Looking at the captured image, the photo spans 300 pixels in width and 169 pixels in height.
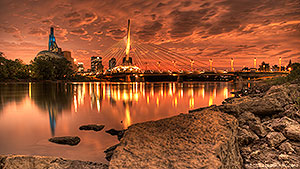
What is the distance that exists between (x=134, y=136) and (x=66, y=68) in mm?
98631

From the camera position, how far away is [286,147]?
380 centimetres

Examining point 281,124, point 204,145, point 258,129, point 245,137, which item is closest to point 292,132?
point 281,124

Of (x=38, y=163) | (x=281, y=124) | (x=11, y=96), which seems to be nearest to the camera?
(x=38, y=163)

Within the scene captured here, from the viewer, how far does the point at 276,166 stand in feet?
11.3

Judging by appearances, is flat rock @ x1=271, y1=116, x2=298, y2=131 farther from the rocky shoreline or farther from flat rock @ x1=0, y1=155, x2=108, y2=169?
flat rock @ x1=0, y1=155, x2=108, y2=169

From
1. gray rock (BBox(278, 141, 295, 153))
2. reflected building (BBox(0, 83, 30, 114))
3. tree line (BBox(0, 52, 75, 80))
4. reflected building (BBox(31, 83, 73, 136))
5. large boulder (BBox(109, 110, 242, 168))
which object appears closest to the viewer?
large boulder (BBox(109, 110, 242, 168))

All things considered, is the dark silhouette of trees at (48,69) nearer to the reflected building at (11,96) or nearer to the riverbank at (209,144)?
the reflected building at (11,96)

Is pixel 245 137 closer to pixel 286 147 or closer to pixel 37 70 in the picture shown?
pixel 286 147

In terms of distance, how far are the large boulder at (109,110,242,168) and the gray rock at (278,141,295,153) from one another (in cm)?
106

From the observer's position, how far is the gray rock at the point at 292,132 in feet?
12.9

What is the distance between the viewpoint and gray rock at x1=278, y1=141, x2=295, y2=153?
3.74 m

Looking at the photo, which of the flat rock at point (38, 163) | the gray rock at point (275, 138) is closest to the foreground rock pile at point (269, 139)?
the gray rock at point (275, 138)

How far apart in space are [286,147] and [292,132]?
443 mm

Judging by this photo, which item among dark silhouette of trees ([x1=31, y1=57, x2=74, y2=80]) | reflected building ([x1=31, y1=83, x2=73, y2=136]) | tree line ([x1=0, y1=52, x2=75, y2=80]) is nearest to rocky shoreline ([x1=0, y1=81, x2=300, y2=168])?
reflected building ([x1=31, y1=83, x2=73, y2=136])
